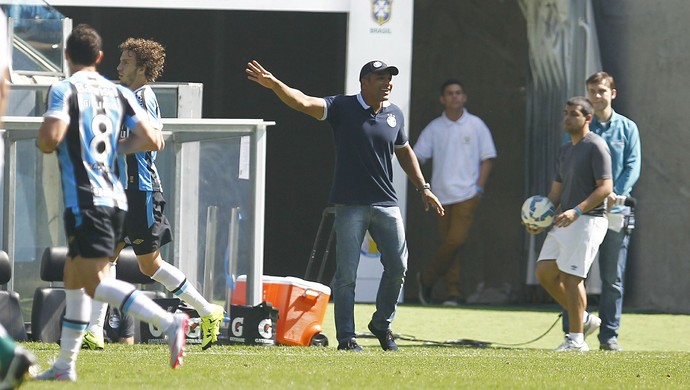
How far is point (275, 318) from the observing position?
1060 centimetres

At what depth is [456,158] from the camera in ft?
50.3

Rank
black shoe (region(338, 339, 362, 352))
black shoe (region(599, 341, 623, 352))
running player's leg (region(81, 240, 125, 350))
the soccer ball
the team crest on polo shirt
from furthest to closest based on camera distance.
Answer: black shoe (region(599, 341, 623, 352)) < the soccer ball < the team crest on polo shirt < black shoe (region(338, 339, 362, 352)) < running player's leg (region(81, 240, 125, 350))

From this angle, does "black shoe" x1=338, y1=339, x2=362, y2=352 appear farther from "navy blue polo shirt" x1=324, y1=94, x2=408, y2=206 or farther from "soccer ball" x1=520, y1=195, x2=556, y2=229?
"soccer ball" x1=520, y1=195, x2=556, y2=229

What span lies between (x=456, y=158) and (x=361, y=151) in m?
5.33

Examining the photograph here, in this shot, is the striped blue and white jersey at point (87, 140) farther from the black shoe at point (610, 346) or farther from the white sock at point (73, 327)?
the black shoe at point (610, 346)

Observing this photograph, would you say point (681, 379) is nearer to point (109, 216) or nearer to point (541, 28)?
point (109, 216)

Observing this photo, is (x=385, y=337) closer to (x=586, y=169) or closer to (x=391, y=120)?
(x=391, y=120)


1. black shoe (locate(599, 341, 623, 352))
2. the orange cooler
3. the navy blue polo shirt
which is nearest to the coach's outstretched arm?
the navy blue polo shirt

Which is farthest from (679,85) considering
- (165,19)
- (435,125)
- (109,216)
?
(109,216)

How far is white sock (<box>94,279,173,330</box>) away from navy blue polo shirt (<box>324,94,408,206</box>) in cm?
305

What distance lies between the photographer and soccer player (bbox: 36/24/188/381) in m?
7.07

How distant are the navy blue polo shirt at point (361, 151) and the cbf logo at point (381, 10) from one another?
447 centimetres

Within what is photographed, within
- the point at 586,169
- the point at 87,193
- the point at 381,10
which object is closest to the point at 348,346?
the point at 586,169

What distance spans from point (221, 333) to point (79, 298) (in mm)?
3655
